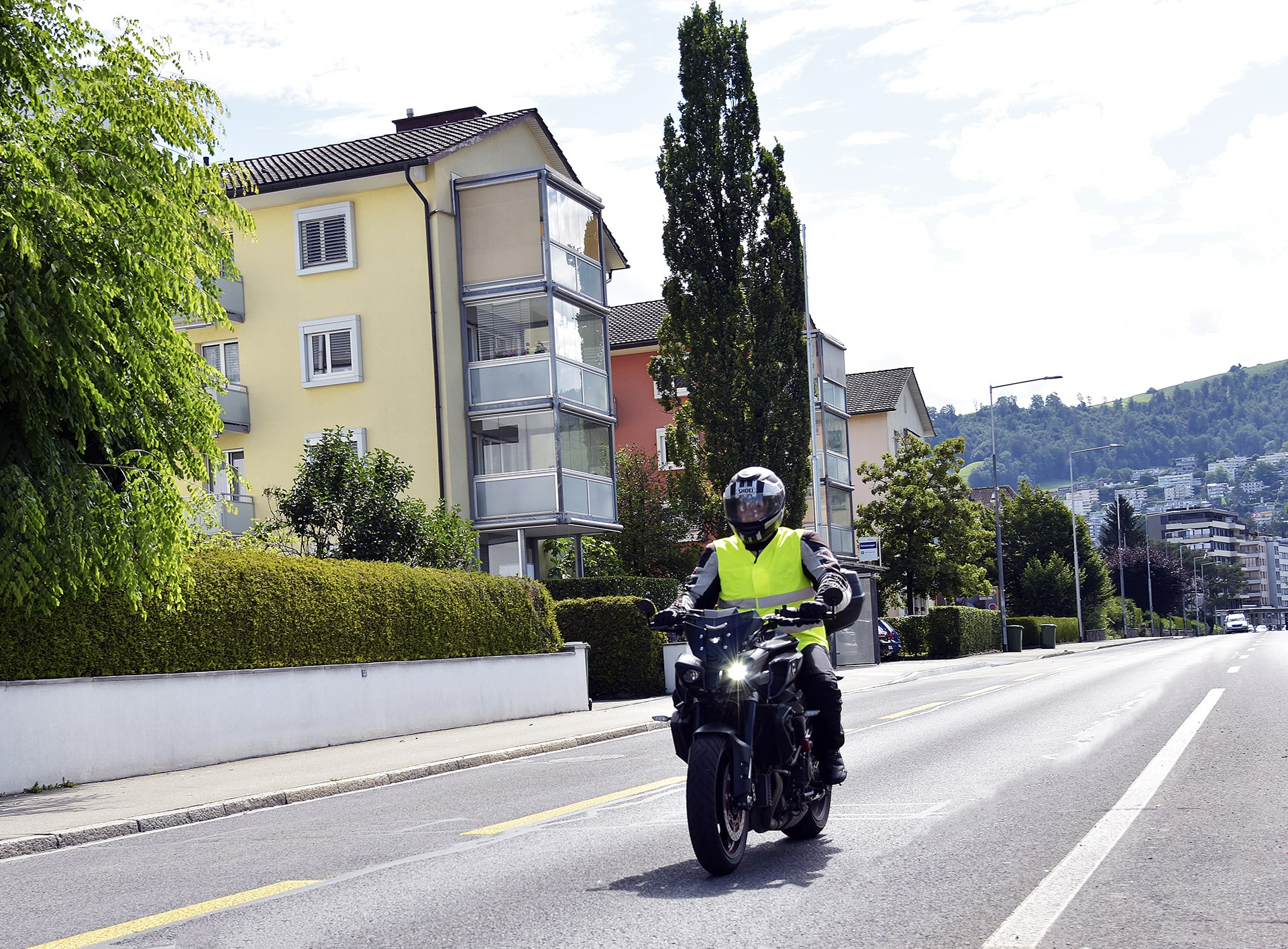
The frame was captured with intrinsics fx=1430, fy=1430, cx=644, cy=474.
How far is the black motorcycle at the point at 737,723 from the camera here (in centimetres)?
647

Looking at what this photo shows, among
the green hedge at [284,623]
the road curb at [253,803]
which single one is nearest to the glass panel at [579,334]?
the green hedge at [284,623]

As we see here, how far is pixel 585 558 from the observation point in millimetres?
37094

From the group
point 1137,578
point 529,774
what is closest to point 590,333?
point 529,774

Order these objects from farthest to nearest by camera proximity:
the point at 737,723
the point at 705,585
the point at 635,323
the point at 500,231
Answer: the point at 635,323 → the point at 500,231 → the point at 705,585 → the point at 737,723

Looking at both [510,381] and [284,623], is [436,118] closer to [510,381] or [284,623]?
[510,381]

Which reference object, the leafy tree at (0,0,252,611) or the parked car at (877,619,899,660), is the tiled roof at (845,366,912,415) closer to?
the parked car at (877,619,899,660)

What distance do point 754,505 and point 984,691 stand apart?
17295 millimetres

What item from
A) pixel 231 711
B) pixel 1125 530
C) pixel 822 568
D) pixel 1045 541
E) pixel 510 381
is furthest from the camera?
pixel 1125 530

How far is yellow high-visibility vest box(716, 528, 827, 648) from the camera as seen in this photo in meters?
7.41

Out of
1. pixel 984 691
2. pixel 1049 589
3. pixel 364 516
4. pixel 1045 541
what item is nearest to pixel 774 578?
pixel 984 691

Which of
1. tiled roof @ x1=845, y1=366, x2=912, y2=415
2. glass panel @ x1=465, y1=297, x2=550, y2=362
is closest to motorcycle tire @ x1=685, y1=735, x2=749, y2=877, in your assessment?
glass panel @ x1=465, y1=297, x2=550, y2=362

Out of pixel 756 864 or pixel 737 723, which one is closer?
A: pixel 737 723

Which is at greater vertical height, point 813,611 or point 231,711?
point 813,611

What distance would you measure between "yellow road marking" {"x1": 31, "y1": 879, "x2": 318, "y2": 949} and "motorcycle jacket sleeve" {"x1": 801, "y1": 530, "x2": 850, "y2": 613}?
9.72 feet
